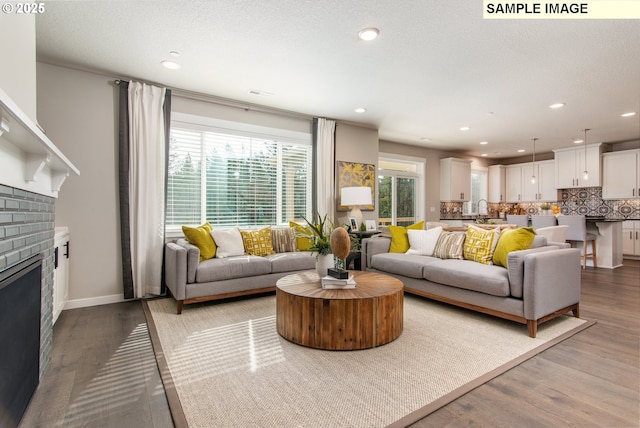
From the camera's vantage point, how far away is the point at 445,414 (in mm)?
1643

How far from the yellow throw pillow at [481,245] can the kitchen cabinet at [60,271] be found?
4.02 metres

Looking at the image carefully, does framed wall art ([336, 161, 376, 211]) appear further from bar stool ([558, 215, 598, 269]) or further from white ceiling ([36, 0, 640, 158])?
bar stool ([558, 215, 598, 269])

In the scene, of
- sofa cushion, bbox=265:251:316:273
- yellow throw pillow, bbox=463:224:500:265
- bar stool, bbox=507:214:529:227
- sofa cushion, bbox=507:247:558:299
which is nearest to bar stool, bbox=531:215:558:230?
bar stool, bbox=507:214:529:227

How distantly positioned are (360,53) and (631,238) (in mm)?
7639

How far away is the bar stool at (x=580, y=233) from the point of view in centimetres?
559

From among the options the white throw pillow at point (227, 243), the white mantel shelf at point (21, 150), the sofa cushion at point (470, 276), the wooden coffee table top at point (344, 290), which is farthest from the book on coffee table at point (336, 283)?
the white mantel shelf at point (21, 150)

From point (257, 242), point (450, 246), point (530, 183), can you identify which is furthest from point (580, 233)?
point (257, 242)

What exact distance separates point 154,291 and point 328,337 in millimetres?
2467

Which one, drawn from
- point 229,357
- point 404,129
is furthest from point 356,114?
point 229,357

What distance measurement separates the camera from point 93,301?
138 inches

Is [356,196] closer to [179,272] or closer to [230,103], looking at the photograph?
[230,103]

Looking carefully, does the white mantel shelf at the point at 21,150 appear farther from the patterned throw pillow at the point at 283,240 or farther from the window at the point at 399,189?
the window at the point at 399,189

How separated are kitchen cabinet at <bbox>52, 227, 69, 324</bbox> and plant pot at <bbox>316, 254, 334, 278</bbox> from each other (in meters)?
2.26

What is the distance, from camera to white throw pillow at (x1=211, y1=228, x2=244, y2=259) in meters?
3.82
